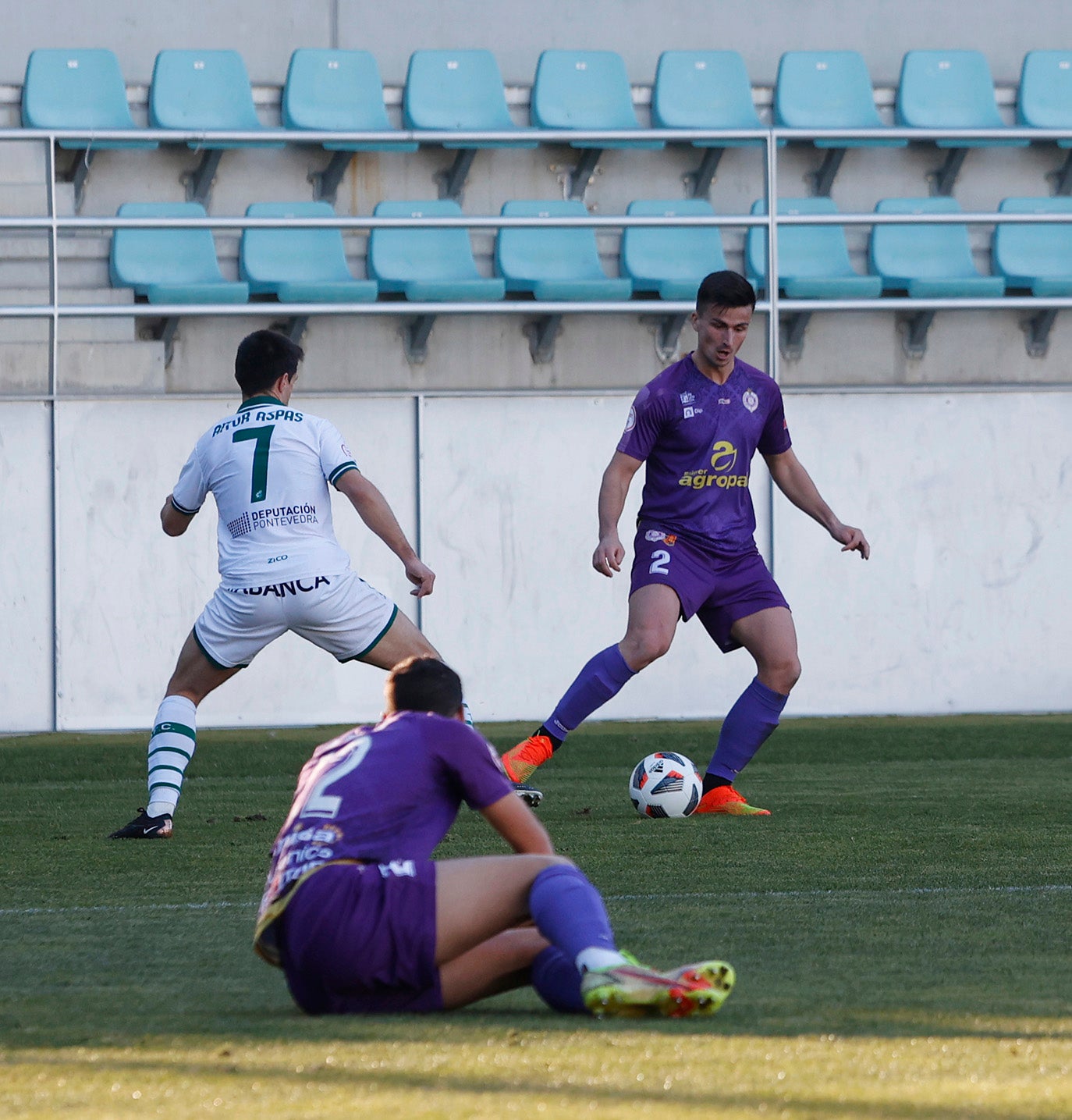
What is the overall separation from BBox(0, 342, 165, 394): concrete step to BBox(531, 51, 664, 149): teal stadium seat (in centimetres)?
331

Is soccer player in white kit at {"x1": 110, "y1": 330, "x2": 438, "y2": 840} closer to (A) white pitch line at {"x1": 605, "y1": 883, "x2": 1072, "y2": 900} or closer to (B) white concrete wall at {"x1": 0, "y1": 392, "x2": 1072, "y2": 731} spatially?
(A) white pitch line at {"x1": 605, "y1": 883, "x2": 1072, "y2": 900}

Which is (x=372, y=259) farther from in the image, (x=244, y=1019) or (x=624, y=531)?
(x=244, y=1019)

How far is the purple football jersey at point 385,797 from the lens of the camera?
10.7 feet

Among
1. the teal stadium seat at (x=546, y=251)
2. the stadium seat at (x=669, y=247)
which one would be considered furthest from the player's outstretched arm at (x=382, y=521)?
the stadium seat at (x=669, y=247)

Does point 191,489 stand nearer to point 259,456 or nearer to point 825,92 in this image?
point 259,456

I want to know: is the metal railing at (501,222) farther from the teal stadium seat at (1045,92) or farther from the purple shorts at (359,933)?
the purple shorts at (359,933)

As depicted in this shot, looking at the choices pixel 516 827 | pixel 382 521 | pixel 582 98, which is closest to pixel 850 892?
pixel 516 827

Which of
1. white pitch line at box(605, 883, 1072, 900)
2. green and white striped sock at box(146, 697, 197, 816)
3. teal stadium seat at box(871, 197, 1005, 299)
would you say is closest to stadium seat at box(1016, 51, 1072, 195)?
teal stadium seat at box(871, 197, 1005, 299)

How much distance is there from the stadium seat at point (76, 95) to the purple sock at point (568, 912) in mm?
10003

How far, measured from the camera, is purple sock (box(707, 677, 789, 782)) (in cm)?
673

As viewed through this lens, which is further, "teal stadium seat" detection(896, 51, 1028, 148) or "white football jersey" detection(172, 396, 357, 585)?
"teal stadium seat" detection(896, 51, 1028, 148)

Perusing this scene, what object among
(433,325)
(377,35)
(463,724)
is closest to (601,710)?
(433,325)

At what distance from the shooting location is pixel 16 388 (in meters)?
11.2

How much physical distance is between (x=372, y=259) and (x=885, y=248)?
11.4ft
